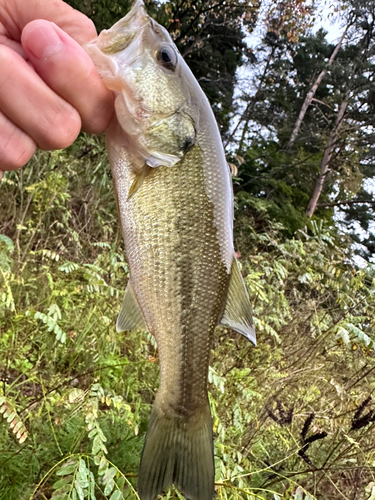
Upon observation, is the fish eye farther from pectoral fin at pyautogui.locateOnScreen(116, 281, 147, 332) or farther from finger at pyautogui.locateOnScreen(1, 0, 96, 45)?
pectoral fin at pyautogui.locateOnScreen(116, 281, 147, 332)

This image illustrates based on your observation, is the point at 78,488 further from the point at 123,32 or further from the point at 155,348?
the point at 123,32

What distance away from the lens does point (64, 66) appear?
103 cm

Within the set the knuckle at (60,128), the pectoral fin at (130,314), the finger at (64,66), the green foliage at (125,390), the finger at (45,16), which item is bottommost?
the green foliage at (125,390)

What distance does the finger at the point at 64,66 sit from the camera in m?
1.00

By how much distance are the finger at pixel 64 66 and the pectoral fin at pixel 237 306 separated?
723 millimetres

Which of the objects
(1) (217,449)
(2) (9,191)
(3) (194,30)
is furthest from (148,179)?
(3) (194,30)

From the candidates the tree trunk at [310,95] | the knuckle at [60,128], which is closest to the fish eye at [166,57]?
the knuckle at [60,128]

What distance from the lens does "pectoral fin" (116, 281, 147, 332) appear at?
4.59 feet

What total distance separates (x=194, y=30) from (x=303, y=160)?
5.33 meters

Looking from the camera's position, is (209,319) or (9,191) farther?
(9,191)

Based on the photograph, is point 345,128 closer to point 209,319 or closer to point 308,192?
point 308,192

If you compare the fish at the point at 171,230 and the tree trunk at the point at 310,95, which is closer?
the fish at the point at 171,230

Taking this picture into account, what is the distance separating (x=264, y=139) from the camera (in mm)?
→ 15055

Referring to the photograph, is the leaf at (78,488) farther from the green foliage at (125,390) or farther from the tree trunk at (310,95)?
the tree trunk at (310,95)
